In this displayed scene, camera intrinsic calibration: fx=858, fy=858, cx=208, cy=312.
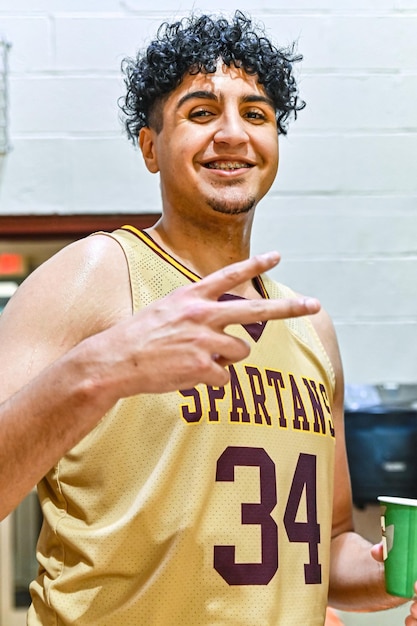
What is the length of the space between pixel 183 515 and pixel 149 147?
2.50 feet

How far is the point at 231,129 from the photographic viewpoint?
1582mm

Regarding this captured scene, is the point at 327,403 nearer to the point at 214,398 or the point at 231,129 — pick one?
the point at 214,398

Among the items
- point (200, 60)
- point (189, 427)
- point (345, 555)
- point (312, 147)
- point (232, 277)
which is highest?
point (312, 147)

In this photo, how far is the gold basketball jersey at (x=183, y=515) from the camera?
1.37 metres

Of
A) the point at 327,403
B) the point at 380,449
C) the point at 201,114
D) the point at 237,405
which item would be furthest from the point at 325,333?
the point at 380,449

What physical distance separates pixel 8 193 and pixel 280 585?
6.14 feet

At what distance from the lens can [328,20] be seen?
3016 millimetres

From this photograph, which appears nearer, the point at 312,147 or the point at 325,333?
the point at 325,333

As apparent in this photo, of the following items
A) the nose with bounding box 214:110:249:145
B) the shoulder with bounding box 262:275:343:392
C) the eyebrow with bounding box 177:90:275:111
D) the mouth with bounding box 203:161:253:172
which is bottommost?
the shoulder with bounding box 262:275:343:392

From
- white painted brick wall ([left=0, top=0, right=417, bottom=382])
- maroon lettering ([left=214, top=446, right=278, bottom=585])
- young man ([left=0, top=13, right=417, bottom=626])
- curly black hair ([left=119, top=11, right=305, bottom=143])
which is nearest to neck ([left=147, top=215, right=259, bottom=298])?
young man ([left=0, top=13, right=417, bottom=626])

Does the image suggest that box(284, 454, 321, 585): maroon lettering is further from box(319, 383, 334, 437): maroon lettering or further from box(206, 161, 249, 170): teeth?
box(206, 161, 249, 170): teeth

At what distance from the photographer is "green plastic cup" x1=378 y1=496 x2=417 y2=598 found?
4.29 feet

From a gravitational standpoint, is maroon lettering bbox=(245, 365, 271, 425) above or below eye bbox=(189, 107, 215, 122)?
below

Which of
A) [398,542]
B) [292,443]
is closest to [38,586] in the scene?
[292,443]
